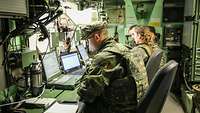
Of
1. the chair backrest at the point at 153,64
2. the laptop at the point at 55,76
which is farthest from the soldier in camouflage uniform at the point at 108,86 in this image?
the chair backrest at the point at 153,64

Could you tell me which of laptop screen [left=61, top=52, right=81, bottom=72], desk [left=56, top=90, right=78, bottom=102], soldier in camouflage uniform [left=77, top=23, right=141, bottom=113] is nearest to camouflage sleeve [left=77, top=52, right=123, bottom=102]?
soldier in camouflage uniform [left=77, top=23, right=141, bottom=113]

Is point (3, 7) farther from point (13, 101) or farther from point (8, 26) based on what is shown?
point (13, 101)

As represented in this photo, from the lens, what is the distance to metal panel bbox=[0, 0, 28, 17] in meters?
1.31

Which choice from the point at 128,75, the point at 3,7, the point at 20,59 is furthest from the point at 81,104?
the point at 3,7

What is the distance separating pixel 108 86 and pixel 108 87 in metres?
0.01

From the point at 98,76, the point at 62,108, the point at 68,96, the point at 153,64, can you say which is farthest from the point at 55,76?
the point at 153,64

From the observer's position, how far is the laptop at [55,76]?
99.5 inches

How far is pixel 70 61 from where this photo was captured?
3324 mm

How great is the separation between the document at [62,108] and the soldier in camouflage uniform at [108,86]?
4.1 inches

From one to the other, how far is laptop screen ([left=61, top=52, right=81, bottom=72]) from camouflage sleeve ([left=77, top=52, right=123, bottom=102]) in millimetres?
1236

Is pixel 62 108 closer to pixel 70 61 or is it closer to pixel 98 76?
pixel 98 76

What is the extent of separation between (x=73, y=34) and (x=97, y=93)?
2029mm

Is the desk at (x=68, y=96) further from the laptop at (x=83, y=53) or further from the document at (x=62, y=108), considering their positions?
the laptop at (x=83, y=53)

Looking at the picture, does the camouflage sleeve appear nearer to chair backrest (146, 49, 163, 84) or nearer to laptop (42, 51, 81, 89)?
laptop (42, 51, 81, 89)
